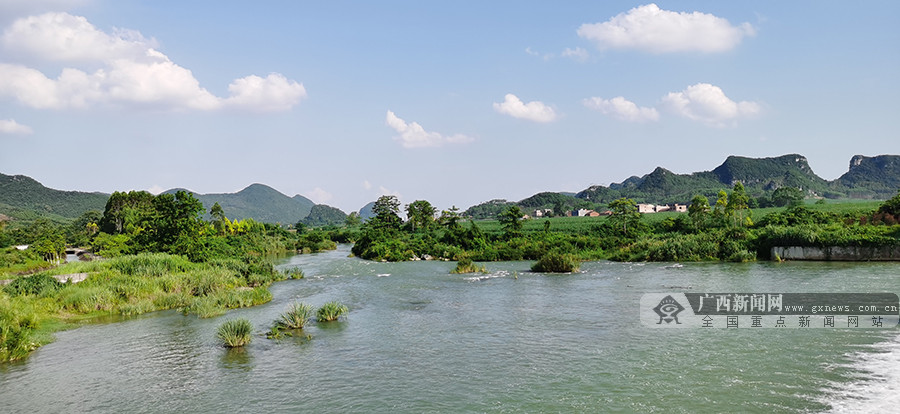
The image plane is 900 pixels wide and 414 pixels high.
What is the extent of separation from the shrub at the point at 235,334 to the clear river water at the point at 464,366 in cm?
41

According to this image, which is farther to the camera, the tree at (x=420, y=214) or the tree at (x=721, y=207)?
the tree at (x=420, y=214)

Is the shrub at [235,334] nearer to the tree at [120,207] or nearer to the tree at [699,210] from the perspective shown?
the tree at [699,210]

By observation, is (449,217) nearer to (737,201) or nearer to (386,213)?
(386,213)

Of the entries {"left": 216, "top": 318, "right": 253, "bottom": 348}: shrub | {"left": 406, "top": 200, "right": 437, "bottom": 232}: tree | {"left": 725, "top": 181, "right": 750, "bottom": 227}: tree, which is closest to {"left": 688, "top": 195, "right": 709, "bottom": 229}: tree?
{"left": 725, "top": 181, "right": 750, "bottom": 227}: tree

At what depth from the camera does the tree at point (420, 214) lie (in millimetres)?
98062

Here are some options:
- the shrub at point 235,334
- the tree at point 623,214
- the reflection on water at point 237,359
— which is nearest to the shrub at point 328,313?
the shrub at point 235,334

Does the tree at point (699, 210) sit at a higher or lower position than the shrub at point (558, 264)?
higher

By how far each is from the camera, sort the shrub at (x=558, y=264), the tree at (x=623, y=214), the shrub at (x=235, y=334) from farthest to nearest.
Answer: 1. the tree at (x=623, y=214)
2. the shrub at (x=558, y=264)
3. the shrub at (x=235, y=334)

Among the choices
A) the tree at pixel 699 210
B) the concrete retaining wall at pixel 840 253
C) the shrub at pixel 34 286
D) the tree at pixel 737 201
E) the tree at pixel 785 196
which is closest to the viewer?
the shrub at pixel 34 286

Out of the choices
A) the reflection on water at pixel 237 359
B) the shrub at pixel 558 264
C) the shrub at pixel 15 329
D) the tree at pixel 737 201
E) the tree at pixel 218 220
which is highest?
the tree at pixel 737 201

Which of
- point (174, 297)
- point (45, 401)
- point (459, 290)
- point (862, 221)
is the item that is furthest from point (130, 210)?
point (862, 221)

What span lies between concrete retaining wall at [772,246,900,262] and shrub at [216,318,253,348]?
42.9 meters

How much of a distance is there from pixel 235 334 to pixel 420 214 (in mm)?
80893

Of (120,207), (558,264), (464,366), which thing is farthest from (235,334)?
Answer: (120,207)
